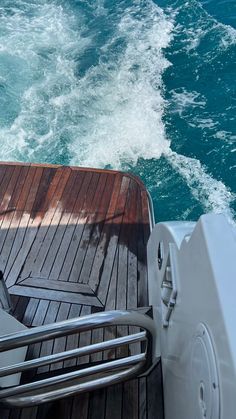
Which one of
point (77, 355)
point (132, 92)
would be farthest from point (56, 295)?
point (132, 92)

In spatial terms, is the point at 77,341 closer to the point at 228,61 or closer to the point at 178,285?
the point at 178,285

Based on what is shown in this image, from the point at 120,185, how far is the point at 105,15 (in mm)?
4226

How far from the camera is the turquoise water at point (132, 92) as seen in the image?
3.87m

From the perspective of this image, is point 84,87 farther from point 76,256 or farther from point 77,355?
point 77,355

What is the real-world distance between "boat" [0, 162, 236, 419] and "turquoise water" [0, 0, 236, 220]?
1.19 metres

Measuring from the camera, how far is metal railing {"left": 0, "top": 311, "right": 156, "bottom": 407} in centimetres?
96

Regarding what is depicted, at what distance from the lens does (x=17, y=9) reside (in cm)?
610

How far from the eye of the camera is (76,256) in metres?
2.32

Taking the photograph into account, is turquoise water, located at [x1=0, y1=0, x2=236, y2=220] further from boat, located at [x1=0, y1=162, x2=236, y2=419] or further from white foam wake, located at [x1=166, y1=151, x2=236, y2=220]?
boat, located at [x1=0, y1=162, x2=236, y2=419]

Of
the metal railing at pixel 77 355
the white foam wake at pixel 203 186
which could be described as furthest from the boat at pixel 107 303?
the white foam wake at pixel 203 186

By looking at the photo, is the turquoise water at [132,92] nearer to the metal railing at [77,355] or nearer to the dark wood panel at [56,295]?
the dark wood panel at [56,295]

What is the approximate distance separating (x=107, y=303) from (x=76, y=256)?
38cm

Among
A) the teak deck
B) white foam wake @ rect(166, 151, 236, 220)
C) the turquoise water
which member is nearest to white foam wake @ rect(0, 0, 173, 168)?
the turquoise water

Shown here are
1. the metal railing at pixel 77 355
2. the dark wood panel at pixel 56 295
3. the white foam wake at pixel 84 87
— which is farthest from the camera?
the white foam wake at pixel 84 87
